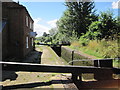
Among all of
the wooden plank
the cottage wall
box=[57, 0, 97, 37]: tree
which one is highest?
box=[57, 0, 97, 37]: tree

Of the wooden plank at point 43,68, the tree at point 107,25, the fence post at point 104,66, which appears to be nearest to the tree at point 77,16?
the tree at point 107,25

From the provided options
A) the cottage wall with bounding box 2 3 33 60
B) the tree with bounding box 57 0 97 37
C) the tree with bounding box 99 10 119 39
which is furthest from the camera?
the tree with bounding box 57 0 97 37

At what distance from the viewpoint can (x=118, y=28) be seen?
15.1 m

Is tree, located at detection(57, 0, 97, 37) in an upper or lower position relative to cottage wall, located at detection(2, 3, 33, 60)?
upper

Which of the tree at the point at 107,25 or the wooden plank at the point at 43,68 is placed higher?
the tree at the point at 107,25

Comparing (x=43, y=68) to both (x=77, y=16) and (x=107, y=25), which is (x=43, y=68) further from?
(x=77, y=16)

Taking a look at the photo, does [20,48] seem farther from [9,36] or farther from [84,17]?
[84,17]

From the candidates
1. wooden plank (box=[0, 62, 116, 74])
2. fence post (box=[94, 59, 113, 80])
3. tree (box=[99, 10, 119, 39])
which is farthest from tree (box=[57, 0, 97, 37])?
wooden plank (box=[0, 62, 116, 74])

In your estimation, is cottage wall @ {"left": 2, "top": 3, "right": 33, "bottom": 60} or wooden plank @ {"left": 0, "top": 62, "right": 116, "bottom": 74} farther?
cottage wall @ {"left": 2, "top": 3, "right": 33, "bottom": 60}

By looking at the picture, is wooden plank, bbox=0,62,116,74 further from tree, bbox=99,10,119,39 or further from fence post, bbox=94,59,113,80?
tree, bbox=99,10,119,39

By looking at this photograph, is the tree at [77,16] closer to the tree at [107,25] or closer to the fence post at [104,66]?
the tree at [107,25]

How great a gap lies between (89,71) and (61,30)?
3118 cm

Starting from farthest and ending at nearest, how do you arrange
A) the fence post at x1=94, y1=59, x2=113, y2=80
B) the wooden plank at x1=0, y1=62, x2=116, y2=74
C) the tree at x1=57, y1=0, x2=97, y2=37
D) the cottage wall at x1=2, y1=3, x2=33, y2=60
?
the tree at x1=57, y1=0, x2=97, y2=37
the cottage wall at x1=2, y1=3, x2=33, y2=60
the fence post at x1=94, y1=59, x2=113, y2=80
the wooden plank at x1=0, y1=62, x2=116, y2=74

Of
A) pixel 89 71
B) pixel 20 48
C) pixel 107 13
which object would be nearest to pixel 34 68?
pixel 89 71
